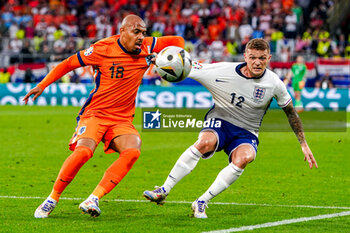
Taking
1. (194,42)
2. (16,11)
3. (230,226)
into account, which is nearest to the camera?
(230,226)

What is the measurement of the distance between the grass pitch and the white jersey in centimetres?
111

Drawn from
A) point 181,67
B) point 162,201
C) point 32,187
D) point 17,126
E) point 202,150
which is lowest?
point 17,126

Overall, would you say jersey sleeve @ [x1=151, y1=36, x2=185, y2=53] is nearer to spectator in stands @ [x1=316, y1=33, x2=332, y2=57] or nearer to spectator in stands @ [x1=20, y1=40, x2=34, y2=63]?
spectator in stands @ [x1=316, y1=33, x2=332, y2=57]

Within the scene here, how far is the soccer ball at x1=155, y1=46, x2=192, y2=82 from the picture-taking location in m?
7.49

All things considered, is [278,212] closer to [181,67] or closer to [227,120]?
[227,120]

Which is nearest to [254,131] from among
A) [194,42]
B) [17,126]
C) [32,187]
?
[32,187]

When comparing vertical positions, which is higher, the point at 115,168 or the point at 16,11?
the point at 115,168

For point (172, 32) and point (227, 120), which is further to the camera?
point (172, 32)

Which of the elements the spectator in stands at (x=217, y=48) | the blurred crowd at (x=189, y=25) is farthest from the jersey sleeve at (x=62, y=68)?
the spectator in stands at (x=217, y=48)

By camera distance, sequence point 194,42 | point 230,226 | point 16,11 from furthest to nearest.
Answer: point 16,11
point 194,42
point 230,226

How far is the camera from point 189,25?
30.8 m

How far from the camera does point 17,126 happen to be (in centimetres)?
1975

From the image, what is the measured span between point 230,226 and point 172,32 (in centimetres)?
2427

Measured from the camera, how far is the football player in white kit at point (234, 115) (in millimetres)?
7781
